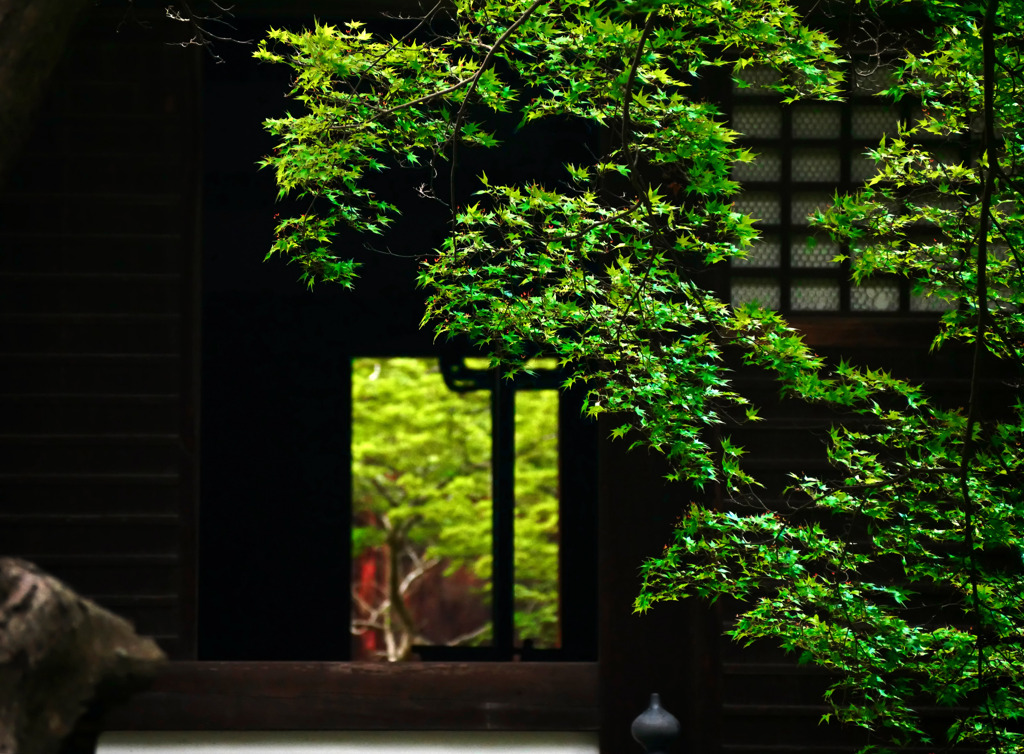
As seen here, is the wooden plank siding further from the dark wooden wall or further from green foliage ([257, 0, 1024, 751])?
green foliage ([257, 0, 1024, 751])

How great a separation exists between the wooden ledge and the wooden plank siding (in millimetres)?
260

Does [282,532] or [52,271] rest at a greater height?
[52,271]

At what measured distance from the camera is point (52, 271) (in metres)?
5.53

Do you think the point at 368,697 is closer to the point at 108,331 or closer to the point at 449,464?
the point at 108,331

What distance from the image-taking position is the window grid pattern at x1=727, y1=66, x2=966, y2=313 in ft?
18.3

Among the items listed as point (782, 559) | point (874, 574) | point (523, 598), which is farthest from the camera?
point (523, 598)

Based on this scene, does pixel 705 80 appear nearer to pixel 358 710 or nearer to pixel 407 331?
pixel 358 710

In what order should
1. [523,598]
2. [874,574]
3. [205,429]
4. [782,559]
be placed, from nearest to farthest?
[782,559]
[874,574]
[205,429]
[523,598]

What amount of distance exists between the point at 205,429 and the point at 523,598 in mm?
8447

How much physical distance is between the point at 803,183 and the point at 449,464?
35.3 feet

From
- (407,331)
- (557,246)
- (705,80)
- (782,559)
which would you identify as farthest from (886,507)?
(407,331)

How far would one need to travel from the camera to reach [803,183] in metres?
5.61

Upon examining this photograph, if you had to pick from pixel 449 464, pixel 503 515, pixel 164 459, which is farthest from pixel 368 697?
pixel 449 464

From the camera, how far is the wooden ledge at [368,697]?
5359 millimetres
